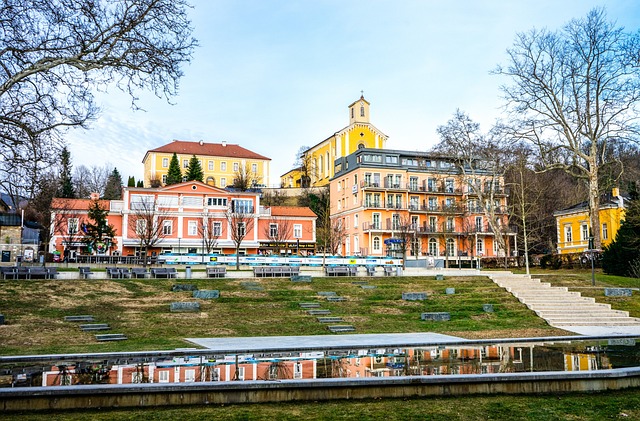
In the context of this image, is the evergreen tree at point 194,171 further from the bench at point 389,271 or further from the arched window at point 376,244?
the bench at point 389,271

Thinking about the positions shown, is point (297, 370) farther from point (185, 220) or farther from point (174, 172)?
point (174, 172)

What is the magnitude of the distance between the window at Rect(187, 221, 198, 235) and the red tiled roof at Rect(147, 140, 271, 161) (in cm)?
3735

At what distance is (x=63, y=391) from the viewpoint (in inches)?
340

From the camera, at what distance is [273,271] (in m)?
32.4

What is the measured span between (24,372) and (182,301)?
12642mm

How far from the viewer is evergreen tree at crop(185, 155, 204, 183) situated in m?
86.5

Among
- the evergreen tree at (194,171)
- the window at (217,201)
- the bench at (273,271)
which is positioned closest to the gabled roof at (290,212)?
the window at (217,201)

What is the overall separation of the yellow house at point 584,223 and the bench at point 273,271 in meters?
31.6

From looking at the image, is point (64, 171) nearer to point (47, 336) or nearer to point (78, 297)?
point (47, 336)

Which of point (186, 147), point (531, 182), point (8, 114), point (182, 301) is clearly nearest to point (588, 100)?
point (531, 182)

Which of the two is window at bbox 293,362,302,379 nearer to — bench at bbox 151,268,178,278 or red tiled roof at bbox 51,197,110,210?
bench at bbox 151,268,178,278

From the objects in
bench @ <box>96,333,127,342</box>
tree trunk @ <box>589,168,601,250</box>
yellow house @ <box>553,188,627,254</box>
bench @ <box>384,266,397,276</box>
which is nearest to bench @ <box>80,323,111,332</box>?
bench @ <box>96,333,127,342</box>

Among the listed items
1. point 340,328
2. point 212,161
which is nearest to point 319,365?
point 340,328

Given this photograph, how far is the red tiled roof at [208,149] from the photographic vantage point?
95.5 m
